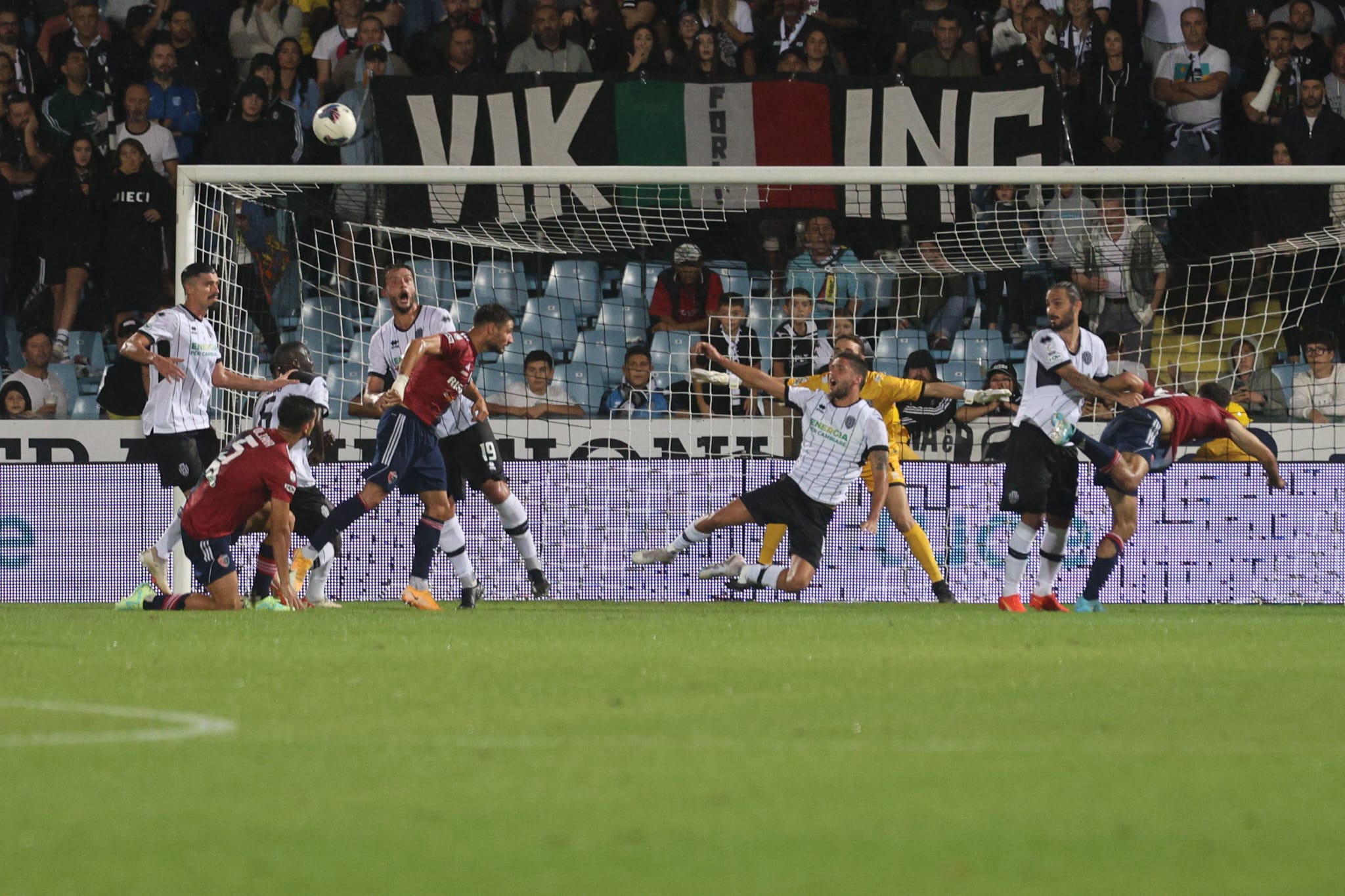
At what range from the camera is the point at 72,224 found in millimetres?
16875

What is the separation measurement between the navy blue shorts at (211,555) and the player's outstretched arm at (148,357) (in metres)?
1.24

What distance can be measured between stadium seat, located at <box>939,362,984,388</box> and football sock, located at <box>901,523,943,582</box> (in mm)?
2633

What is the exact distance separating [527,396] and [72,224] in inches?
207

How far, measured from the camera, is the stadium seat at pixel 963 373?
1504 cm

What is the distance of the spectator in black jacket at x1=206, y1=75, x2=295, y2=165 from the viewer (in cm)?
1658

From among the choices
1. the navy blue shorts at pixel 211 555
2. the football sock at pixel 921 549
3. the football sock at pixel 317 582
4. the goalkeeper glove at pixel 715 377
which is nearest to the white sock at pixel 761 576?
the football sock at pixel 921 549

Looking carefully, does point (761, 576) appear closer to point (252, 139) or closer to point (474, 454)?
point (474, 454)

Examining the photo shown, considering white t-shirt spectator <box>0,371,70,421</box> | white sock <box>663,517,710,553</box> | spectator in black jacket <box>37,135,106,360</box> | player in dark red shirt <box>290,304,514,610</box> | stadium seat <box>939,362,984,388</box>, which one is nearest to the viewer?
player in dark red shirt <box>290,304,514,610</box>

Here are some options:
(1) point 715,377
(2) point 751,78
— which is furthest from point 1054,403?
(2) point 751,78

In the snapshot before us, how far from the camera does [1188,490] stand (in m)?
13.1

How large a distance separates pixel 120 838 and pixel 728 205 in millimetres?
12704

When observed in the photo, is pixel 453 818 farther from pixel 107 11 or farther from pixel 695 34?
pixel 107 11

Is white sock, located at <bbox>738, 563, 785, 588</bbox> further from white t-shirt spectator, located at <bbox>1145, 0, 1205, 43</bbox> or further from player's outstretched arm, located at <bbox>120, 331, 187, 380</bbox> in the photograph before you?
white t-shirt spectator, located at <bbox>1145, 0, 1205, 43</bbox>

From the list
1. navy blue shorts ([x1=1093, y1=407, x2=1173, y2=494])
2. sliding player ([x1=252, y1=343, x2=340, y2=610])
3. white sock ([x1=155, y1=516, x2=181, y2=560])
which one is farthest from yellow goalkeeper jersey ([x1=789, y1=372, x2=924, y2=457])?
white sock ([x1=155, y1=516, x2=181, y2=560])
